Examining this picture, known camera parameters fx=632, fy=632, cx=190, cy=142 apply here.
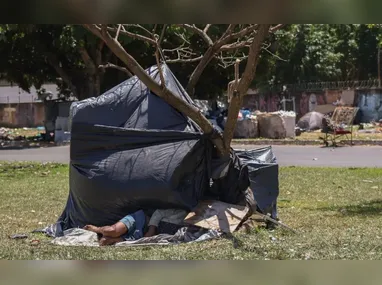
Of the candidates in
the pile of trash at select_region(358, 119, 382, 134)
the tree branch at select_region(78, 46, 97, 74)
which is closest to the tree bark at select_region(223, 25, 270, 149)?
the tree branch at select_region(78, 46, 97, 74)

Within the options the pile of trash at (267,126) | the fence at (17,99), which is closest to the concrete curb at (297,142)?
the pile of trash at (267,126)

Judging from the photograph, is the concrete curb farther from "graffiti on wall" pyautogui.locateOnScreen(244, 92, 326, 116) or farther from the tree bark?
the tree bark

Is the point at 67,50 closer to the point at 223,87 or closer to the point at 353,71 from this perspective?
the point at 223,87

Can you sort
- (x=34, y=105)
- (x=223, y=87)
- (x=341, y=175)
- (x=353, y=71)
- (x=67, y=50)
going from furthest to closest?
(x=353, y=71), (x=34, y=105), (x=223, y=87), (x=67, y=50), (x=341, y=175)

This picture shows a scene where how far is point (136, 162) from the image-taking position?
7.27 metres

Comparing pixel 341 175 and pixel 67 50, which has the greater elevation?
pixel 67 50

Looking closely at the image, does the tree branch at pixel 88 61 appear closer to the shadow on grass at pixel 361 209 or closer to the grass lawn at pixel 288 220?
the grass lawn at pixel 288 220

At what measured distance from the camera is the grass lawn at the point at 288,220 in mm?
5973

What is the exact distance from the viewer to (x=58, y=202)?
10.3m

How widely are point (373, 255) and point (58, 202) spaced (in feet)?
19.5

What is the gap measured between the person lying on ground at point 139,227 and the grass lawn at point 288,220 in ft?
1.52

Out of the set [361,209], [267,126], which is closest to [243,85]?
[361,209]
